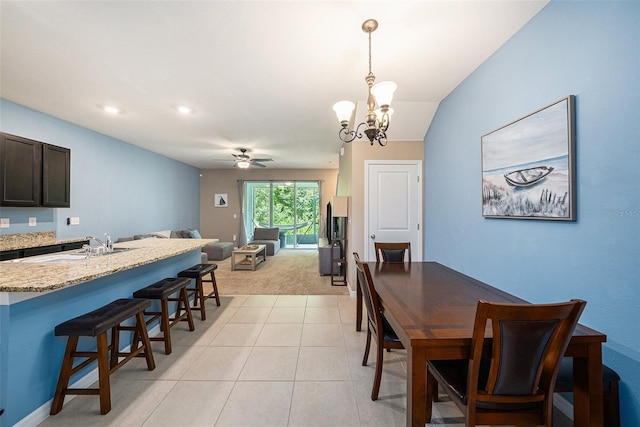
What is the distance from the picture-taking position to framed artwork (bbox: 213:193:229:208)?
8227 mm

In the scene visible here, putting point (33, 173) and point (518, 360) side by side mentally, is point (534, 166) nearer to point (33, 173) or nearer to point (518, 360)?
point (518, 360)

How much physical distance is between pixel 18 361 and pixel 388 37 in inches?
126

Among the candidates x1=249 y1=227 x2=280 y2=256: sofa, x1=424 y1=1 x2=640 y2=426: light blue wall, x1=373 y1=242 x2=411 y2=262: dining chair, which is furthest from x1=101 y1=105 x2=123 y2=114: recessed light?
x1=249 y1=227 x2=280 y2=256: sofa

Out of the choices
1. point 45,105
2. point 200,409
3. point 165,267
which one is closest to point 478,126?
point 200,409

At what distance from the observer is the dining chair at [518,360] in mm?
1024

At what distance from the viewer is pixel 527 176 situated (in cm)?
186

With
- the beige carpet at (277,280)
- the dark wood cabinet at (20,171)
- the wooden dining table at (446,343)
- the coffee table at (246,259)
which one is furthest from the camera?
the coffee table at (246,259)

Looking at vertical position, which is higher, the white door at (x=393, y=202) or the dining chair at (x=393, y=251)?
the white door at (x=393, y=202)

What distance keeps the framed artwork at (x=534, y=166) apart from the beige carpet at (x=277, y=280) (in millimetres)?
2762

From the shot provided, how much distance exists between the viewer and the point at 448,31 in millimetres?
1938

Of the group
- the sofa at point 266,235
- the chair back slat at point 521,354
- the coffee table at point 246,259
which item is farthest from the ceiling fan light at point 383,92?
the sofa at point 266,235

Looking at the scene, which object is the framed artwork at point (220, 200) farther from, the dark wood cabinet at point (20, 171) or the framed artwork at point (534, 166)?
the framed artwork at point (534, 166)

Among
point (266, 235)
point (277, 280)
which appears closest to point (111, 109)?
point (277, 280)

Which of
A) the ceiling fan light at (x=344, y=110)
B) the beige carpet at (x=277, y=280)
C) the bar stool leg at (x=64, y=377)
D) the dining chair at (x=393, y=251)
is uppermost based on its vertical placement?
the ceiling fan light at (x=344, y=110)
